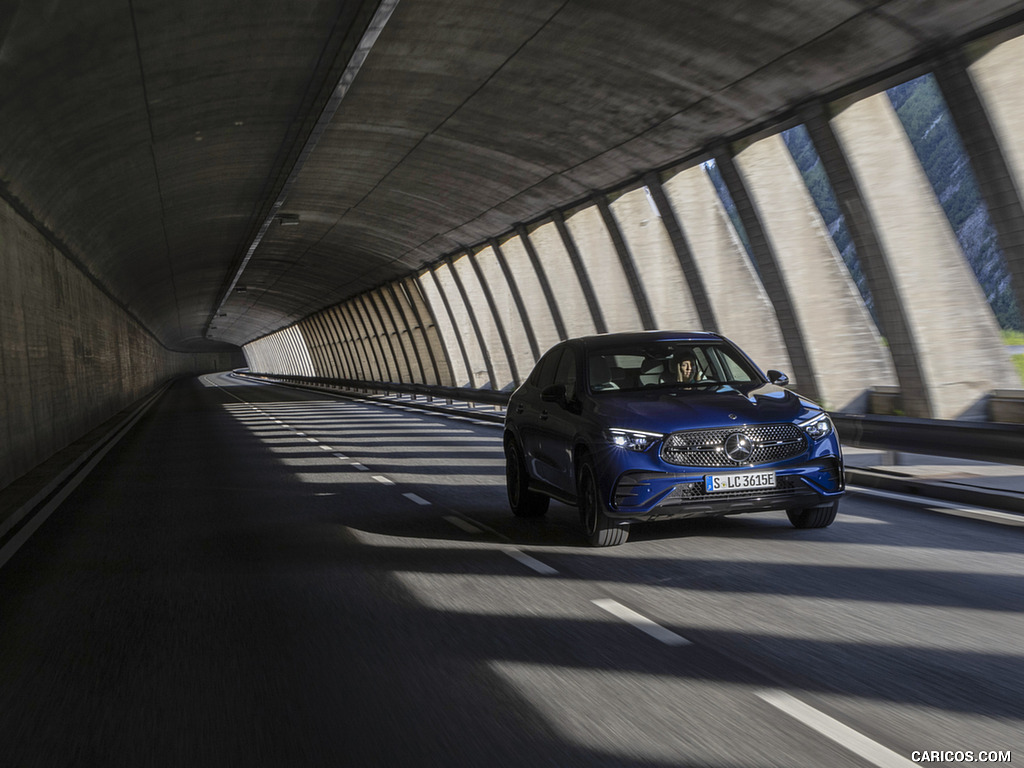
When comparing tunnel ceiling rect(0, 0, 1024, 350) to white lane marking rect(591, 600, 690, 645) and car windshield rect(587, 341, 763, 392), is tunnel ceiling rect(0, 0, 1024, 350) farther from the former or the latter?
white lane marking rect(591, 600, 690, 645)

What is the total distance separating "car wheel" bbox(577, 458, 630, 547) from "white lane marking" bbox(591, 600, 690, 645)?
174 cm

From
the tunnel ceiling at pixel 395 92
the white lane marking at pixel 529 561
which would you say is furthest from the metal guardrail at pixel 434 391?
the white lane marking at pixel 529 561

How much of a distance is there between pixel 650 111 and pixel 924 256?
4978mm

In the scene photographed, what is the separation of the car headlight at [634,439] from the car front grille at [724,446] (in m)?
0.10

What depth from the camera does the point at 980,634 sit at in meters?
5.23

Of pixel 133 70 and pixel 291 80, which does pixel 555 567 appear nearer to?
pixel 133 70

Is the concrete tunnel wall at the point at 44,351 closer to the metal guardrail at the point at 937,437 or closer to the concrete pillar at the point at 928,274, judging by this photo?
the metal guardrail at the point at 937,437

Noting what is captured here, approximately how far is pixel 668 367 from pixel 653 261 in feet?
42.3

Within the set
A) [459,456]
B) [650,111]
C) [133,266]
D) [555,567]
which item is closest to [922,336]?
[650,111]

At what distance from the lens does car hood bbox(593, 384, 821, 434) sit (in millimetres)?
7957

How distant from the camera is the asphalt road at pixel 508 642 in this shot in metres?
3.99

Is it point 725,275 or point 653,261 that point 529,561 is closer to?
point 725,275

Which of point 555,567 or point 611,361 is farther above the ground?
point 611,361

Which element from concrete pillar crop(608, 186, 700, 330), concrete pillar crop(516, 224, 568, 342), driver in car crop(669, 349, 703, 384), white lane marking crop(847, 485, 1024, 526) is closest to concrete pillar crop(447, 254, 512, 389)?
concrete pillar crop(516, 224, 568, 342)
